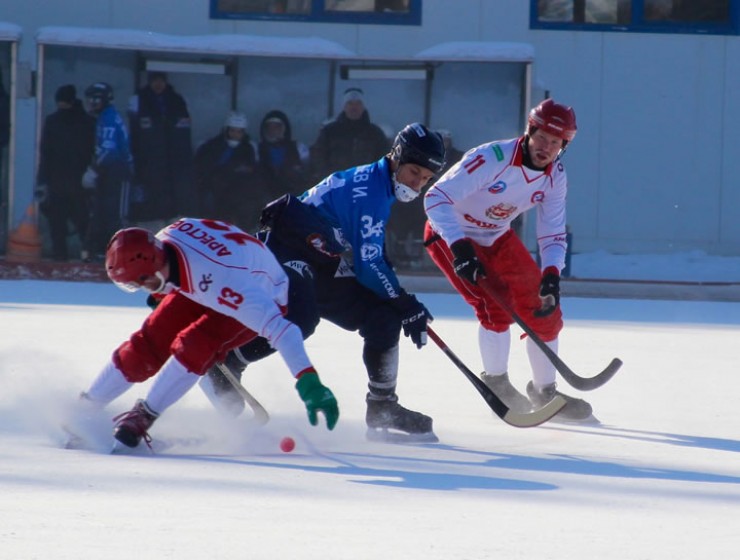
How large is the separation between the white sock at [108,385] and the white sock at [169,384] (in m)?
0.17

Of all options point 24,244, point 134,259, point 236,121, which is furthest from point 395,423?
point 236,121

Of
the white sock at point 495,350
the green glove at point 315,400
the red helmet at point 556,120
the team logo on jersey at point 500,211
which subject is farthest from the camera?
the white sock at point 495,350

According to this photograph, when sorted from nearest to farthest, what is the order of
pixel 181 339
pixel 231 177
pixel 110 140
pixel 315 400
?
pixel 315 400
pixel 181 339
pixel 110 140
pixel 231 177

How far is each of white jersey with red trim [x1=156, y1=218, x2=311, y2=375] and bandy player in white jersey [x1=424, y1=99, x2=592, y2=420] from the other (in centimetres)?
109

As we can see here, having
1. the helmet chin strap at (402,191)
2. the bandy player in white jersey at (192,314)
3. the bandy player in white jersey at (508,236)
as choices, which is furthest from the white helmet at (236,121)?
the bandy player in white jersey at (192,314)

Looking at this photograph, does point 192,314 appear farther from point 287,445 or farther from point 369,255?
point 369,255

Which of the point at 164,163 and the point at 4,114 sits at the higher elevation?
the point at 4,114

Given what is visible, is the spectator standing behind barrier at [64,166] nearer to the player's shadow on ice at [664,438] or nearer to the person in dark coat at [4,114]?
the person in dark coat at [4,114]

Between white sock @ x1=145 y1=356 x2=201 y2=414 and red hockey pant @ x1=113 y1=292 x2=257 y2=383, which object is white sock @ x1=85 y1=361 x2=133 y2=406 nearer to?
red hockey pant @ x1=113 y1=292 x2=257 y2=383

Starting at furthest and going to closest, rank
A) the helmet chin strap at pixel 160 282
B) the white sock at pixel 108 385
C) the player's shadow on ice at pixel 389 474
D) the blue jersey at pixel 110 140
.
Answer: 1. the blue jersey at pixel 110 140
2. the white sock at pixel 108 385
3. the helmet chin strap at pixel 160 282
4. the player's shadow on ice at pixel 389 474

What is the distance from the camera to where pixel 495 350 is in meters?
5.27

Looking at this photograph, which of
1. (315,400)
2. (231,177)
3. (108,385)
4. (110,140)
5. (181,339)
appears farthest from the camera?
(231,177)

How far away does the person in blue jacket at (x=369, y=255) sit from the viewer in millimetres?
4535

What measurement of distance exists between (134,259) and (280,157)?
25.2ft
